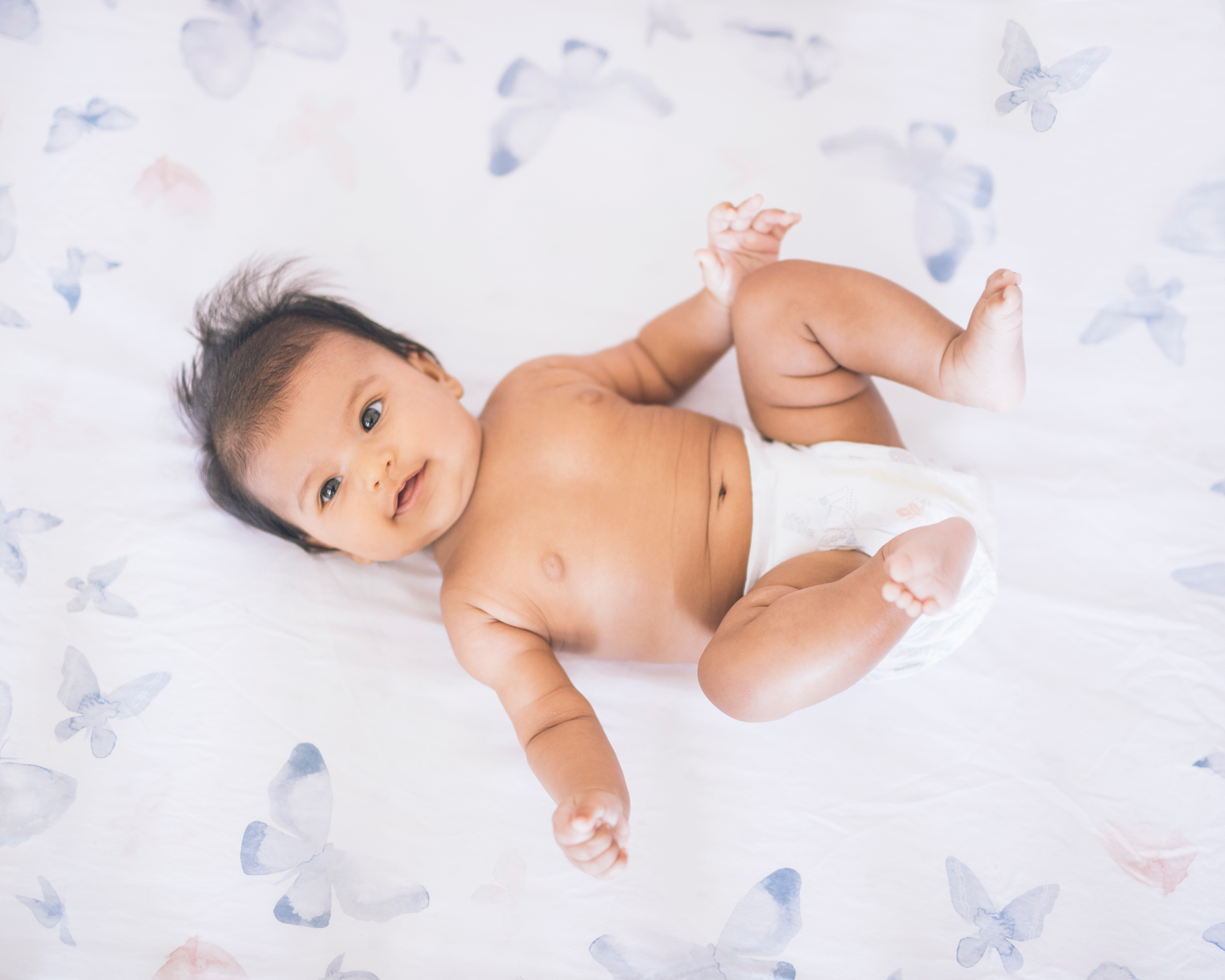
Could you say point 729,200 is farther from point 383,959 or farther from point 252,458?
A: point 383,959

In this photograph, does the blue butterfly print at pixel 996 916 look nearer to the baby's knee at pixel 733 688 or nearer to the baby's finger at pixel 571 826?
the baby's knee at pixel 733 688

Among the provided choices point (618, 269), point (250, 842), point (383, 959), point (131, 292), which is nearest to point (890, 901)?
point (383, 959)

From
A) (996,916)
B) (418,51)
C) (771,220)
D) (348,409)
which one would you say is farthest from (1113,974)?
(418,51)

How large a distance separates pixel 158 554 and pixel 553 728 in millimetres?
682

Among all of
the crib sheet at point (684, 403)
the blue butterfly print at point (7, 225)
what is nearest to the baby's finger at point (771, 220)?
the crib sheet at point (684, 403)

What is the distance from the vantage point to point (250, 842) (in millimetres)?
1132

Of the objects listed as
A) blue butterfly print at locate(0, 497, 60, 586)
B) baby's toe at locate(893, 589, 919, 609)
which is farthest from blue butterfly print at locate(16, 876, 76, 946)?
baby's toe at locate(893, 589, 919, 609)

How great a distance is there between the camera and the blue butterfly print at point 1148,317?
139 cm

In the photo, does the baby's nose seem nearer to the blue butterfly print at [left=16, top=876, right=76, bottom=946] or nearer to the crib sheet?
the crib sheet

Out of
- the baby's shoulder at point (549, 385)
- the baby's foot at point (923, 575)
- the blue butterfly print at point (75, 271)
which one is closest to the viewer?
the baby's foot at point (923, 575)

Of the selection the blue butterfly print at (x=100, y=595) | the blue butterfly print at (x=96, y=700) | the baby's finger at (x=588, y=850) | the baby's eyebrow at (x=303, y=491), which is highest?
the baby's eyebrow at (x=303, y=491)

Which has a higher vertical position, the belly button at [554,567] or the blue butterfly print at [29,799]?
the belly button at [554,567]

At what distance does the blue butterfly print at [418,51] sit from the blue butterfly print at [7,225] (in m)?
0.75

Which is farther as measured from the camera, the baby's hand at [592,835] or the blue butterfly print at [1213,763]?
the blue butterfly print at [1213,763]
